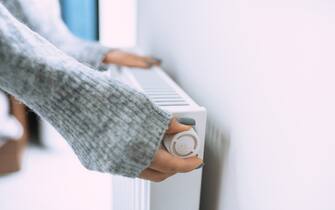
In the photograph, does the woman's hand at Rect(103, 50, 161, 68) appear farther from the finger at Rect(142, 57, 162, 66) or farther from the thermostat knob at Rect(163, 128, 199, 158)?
the thermostat knob at Rect(163, 128, 199, 158)

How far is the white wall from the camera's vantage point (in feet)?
1.22

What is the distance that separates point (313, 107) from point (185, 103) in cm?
25

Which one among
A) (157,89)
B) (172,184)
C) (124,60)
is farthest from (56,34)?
(172,184)

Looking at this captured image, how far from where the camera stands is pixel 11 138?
1427mm

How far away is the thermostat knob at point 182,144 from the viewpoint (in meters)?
0.43

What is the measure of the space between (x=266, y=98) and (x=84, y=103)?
0.79 feet

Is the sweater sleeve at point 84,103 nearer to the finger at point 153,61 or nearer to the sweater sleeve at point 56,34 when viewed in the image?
the sweater sleeve at point 56,34

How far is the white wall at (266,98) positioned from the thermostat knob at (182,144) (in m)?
0.09

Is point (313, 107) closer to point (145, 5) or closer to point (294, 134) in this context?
point (294, 134)

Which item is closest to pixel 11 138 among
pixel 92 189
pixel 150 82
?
pixel 92 189

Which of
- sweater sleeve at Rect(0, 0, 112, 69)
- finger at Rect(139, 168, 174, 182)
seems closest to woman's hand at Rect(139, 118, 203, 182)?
finger at Rect(139, 168, 174, 182)

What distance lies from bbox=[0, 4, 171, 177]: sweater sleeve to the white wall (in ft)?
0.53

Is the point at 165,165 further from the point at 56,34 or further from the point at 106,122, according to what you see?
the point at 56,34

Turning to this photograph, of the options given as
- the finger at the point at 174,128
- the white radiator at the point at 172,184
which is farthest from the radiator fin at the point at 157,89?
the finger at the point at 174,128
